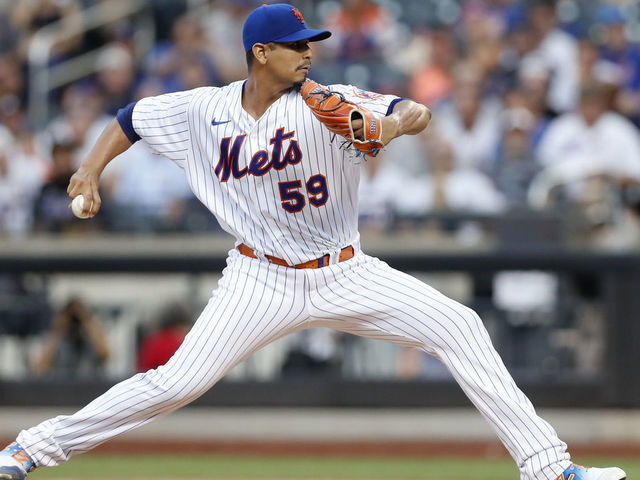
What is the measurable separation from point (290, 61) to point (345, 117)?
55cm

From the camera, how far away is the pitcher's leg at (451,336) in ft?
13.5

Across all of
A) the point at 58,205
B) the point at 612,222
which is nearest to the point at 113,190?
the point at 58,205

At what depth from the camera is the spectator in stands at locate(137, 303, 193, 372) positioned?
7841mm

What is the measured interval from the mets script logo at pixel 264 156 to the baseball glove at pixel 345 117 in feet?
0.99

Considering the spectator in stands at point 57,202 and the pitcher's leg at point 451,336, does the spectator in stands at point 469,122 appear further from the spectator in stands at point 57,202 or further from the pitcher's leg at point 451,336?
the pitcher's leg at point 451,336

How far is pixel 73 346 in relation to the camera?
8.12m

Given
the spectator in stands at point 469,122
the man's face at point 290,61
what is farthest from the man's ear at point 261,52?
the spectator in stands at point 469,122

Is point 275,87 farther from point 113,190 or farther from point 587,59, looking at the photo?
point 587,59

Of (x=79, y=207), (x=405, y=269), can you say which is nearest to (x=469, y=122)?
(x=405, y=269)

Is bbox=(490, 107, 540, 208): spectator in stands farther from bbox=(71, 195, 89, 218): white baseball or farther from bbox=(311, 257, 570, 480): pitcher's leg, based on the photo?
bbox=(71, 195, 89, 218): white baseball

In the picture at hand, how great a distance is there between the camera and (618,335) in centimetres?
788

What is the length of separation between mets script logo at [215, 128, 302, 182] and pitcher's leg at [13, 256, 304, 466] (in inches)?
16.2

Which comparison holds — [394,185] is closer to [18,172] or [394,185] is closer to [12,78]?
[18,172]

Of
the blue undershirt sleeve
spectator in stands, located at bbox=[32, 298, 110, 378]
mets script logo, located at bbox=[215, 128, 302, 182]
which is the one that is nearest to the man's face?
mets script logo, located at bbox=[215, 128, 302, 182]
